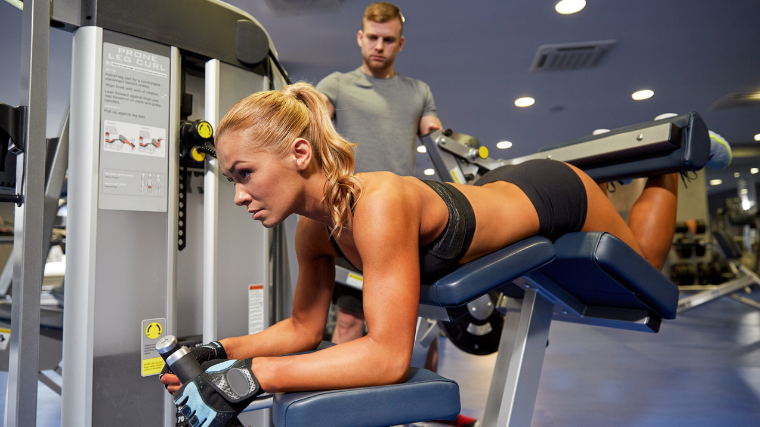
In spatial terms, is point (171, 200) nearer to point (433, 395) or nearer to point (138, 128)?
point (138, 128)

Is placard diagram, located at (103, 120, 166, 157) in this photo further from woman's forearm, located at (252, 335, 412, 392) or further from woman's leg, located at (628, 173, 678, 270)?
woman's leg, located at (628, 173, 678, 270)

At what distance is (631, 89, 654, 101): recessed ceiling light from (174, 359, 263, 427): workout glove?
549 centimetres

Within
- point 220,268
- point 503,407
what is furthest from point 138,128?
point 503,407

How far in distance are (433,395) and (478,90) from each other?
4.59 m

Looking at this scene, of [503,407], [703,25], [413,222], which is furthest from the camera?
[703,25]

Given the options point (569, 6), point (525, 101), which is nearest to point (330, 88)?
point (569, 6)

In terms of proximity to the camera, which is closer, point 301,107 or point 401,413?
point 401,413

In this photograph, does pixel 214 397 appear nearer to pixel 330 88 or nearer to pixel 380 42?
pixel 330 88

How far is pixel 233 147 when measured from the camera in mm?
808

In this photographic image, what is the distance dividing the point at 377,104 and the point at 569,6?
220 cm

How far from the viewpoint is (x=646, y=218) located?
1.28 meters

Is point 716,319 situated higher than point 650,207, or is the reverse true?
point 650,207

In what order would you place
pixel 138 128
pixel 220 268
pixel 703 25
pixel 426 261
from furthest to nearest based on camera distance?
pixel 703 25, pixel 220 268, pixel 138 128, pixel 426 261

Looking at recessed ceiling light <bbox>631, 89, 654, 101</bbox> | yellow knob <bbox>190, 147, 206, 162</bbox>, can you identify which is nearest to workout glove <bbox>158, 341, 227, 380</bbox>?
yellow knob <bbox>190, 147, 206, 162</bbox>
